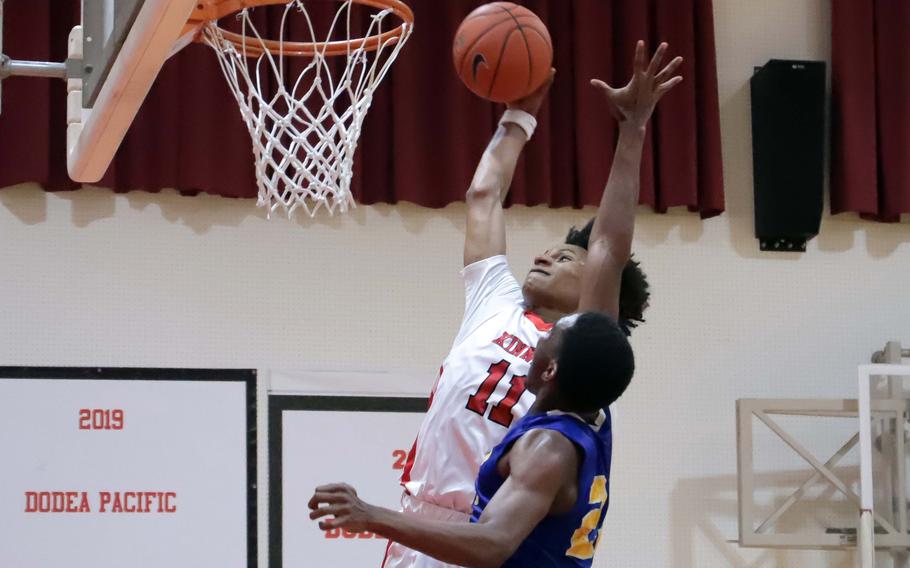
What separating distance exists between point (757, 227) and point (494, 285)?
309cm

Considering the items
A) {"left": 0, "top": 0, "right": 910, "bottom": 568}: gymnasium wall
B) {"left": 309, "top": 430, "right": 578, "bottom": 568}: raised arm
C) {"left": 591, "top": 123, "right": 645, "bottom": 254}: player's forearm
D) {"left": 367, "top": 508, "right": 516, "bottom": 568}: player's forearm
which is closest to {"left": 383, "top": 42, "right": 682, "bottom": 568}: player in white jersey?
{"left": 591, "top": 123, "right": 645, "bottom": 254}: player's forearm

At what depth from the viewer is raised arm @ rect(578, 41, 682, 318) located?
3371mm

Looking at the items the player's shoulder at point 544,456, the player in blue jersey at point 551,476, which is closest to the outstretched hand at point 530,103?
the player in blue jersey at point 551,476

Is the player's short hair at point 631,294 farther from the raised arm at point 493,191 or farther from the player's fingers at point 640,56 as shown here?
the player's fingers at point 640,56

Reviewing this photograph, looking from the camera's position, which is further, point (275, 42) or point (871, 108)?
point (871, 108)

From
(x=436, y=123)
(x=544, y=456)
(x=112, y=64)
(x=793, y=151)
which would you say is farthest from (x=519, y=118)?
(x=793, y=151)

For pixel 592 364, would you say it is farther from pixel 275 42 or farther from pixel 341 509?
pixel 275 42

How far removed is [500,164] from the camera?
4293mm

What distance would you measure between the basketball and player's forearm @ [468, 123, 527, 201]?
19 cm

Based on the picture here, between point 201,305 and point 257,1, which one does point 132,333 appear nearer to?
point 201,305

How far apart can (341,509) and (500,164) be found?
2.01 m

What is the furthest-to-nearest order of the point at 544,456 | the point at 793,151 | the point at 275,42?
the point at 793,151 → the point at 275,42 → the point at 544,456

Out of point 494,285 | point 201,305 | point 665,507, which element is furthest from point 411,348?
point 494,285

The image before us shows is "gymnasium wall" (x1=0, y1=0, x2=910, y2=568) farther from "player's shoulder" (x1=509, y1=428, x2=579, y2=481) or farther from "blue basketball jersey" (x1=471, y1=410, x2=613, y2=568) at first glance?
"player's shoulder" (x1=509, y1=428, x2=579, y2=481)
